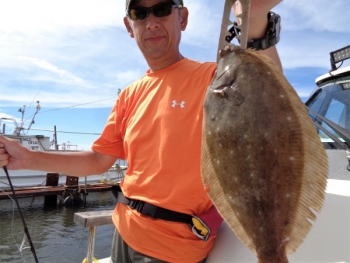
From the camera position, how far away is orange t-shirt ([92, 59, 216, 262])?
179 cm

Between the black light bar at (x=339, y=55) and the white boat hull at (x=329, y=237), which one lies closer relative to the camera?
the white boat hull at (x=329, y=237)

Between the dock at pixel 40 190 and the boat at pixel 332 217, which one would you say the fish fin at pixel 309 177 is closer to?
the boat at pixel 332 217

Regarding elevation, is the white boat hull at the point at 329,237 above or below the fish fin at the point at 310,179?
below

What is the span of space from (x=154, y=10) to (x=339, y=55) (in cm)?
229

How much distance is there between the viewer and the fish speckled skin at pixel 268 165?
126 centimetres

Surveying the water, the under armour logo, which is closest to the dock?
the water

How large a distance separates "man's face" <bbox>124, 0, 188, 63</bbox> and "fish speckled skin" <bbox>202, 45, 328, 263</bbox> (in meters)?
0.97

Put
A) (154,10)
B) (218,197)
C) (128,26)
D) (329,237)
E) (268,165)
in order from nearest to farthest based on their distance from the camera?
(268,165) → (218,197) → (329,237) → (154,10) → (128,26)

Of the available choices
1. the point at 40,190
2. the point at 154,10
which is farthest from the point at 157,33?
the point at 40,190

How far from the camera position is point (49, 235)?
14227mm

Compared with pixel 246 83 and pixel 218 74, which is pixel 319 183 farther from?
pixel 218 74

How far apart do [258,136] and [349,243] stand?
30.3 inches

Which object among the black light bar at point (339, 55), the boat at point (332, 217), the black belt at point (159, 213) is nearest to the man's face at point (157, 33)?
the black belt at point (159, 213)

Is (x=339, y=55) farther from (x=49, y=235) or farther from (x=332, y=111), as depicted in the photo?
(x=49, y=235)
